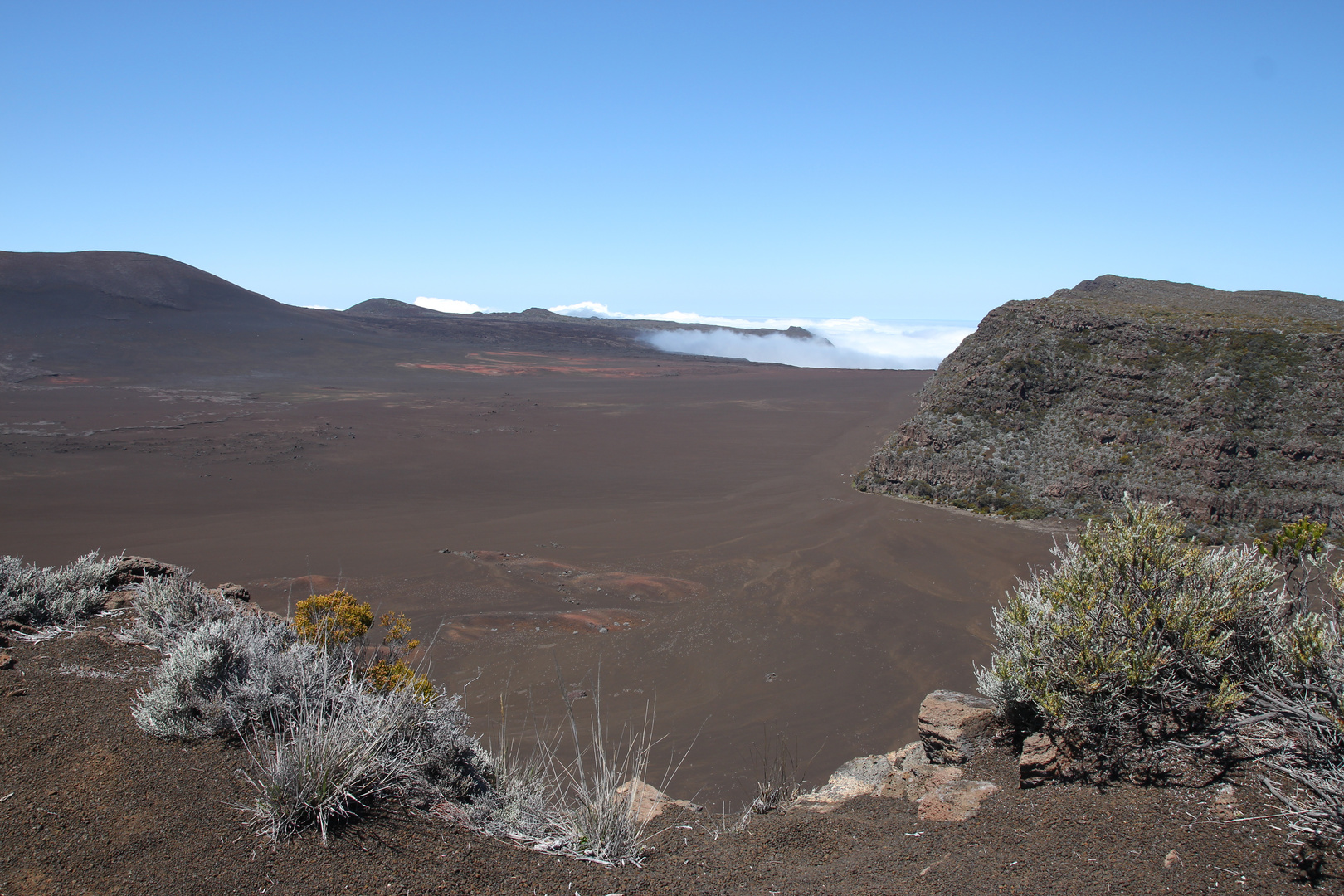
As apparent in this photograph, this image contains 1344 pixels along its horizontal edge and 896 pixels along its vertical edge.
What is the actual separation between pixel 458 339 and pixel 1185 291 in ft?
163

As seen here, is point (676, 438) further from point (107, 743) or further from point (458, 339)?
point (458, 339)

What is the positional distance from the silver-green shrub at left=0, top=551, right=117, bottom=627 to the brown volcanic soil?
146 centimetres

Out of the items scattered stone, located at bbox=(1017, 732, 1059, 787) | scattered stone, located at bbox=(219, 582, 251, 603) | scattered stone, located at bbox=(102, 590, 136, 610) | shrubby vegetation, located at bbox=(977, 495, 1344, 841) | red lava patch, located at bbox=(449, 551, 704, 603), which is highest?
shrubby vegetation, located at bbox=(977, 495, 1344, 841)

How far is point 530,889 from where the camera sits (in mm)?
2977

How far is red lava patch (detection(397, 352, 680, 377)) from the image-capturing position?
155 feet

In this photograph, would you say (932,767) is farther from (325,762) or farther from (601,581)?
(601,581)

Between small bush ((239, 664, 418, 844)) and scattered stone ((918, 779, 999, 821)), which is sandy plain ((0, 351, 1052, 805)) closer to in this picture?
scattered stone ((918, 779, 999, 821))

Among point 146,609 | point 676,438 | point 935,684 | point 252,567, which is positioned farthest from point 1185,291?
point 146,609

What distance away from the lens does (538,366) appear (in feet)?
168

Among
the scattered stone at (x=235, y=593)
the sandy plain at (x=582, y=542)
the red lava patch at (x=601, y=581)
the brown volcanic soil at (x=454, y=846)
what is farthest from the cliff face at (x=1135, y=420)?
the scattered stone at (x=235, y=593)

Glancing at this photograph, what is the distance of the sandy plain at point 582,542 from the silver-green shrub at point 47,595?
3.04 m

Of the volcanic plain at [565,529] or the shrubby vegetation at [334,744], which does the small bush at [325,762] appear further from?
the volcanic plain at [565,529]

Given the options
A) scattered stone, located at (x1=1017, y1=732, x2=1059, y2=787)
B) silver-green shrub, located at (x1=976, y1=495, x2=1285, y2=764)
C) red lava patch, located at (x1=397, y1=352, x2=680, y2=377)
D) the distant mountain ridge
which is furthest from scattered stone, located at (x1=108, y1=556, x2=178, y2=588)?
red lava patch, located at (x1=397, y1=352, x2=680, y2=377)

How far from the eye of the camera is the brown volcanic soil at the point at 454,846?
9.12ft
